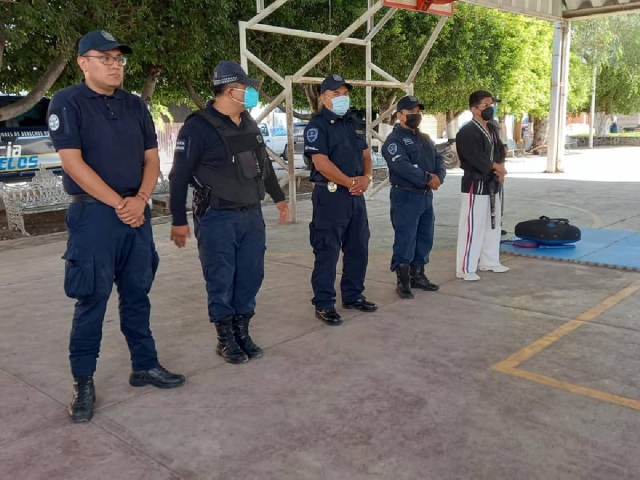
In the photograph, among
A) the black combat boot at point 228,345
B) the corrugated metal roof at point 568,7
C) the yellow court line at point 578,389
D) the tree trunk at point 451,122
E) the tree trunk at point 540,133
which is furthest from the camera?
the tree trunk at point 540,133

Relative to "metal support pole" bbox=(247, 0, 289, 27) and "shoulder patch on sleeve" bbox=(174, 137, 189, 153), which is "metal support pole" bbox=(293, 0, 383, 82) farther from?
"shoulder patch on sleeve" bbox=(174, 137, 189, 153)

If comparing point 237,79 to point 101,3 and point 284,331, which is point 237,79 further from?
point 101,3

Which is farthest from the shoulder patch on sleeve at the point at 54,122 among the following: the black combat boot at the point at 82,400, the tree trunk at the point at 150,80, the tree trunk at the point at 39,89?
the tree trunk at the point at 150,80

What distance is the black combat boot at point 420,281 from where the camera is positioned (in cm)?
564

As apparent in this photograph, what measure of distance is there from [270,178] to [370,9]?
6.84 m

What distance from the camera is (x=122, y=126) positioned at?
3203 mm

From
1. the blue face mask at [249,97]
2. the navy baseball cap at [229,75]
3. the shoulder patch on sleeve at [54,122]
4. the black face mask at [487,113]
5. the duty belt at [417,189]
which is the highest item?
the navy baseball cap at [229,75]

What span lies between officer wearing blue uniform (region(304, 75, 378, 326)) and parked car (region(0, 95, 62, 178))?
7908 mm

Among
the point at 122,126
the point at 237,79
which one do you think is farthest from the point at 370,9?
the point at 122,126

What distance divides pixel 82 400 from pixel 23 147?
9.61m

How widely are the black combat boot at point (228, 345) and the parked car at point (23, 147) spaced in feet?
27.3

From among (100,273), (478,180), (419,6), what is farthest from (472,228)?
(419,6)

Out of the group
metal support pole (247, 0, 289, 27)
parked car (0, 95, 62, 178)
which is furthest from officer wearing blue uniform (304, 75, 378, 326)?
parked car (0, 95, 62, 178)

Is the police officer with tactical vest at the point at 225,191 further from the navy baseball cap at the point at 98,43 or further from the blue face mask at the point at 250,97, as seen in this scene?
the navy baseball cap at the point at 98,43
